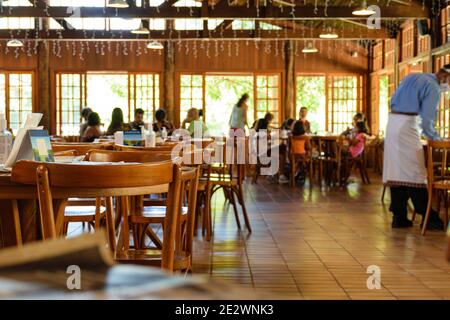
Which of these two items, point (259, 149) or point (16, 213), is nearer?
point (16, 213)

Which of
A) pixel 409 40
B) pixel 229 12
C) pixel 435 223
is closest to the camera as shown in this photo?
pixel 435 223

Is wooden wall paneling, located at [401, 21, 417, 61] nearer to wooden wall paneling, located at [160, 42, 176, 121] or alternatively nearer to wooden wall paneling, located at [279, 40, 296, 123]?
wooden wall paneling, located at [279, 40, 296, 123]

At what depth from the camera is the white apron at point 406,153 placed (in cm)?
591

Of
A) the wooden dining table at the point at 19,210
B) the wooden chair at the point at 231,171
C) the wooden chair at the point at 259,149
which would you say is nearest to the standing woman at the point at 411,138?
the wooden chair at the point at 231,171

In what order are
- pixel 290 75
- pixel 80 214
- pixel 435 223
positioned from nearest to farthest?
pixel 80 214 < pixel 435 223 < pixel 290 75

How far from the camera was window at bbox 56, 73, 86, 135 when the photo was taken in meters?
15.1

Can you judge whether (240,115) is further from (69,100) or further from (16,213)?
(16,213)

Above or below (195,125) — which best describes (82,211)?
below

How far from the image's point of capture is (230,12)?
10.7 m

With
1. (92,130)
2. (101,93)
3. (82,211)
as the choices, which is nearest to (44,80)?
(101,93)

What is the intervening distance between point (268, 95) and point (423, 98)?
31.0 ft

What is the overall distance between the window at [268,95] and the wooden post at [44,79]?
4.44 meters

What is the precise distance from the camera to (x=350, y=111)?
50.5ft

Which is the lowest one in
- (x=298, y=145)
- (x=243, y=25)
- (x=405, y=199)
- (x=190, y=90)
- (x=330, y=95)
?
(x=405, y=199)
